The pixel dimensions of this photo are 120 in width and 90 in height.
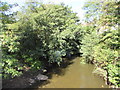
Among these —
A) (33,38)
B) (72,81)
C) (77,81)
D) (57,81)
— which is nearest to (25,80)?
(57,81)

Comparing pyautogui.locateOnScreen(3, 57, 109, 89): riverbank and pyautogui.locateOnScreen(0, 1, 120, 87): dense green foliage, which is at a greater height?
pyautogui.locateOnScreen(0, 1, 120, 87): dense green foliage

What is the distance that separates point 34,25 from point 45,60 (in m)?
3.23

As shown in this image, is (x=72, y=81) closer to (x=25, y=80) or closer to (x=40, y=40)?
(x=25, y=80)

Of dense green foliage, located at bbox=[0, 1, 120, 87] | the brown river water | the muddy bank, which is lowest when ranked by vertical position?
the brown river water

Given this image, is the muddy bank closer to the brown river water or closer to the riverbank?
the riverbank

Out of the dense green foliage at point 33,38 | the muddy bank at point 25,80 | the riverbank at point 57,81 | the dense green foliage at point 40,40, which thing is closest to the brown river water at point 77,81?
the riverbank at point 57,81

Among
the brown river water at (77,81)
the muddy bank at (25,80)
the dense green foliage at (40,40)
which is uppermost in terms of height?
the dense green foliage at (40,40)

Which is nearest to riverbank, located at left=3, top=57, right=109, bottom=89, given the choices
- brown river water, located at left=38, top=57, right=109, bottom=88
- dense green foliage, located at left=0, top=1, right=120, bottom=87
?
brown river water, located at left=38, top=57, right=109, bottom=88

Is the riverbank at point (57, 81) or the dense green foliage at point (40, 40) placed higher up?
the dense green foliage at point (40, 40)

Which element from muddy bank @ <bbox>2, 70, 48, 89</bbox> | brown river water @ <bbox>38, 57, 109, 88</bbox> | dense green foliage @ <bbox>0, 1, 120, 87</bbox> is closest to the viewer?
dense green foliage @ <bbox>0, 1, 120, 87</bbox>

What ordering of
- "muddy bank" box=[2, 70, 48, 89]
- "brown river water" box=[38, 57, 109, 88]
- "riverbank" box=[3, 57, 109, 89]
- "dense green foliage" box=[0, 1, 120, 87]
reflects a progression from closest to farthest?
1. "dense green foliage" box=[0, 1, 120, 87]
2. "muddy bank" box=[2, 70, 48, 89]
3. "riverbank" box=[3, 57, 109, 89]
4. "brown river water" box=[38, 57, 109, 88]

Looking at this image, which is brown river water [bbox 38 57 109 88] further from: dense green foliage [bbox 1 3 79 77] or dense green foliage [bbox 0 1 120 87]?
dense green foliage [bbox 1 3 79 77]

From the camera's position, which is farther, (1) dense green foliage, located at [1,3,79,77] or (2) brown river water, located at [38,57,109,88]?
(2) brown river water, located at [38,57,109,88]

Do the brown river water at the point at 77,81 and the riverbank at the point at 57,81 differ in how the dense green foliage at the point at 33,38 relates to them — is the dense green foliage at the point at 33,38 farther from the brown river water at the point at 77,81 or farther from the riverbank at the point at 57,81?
the brown river water at the point at 77,81
